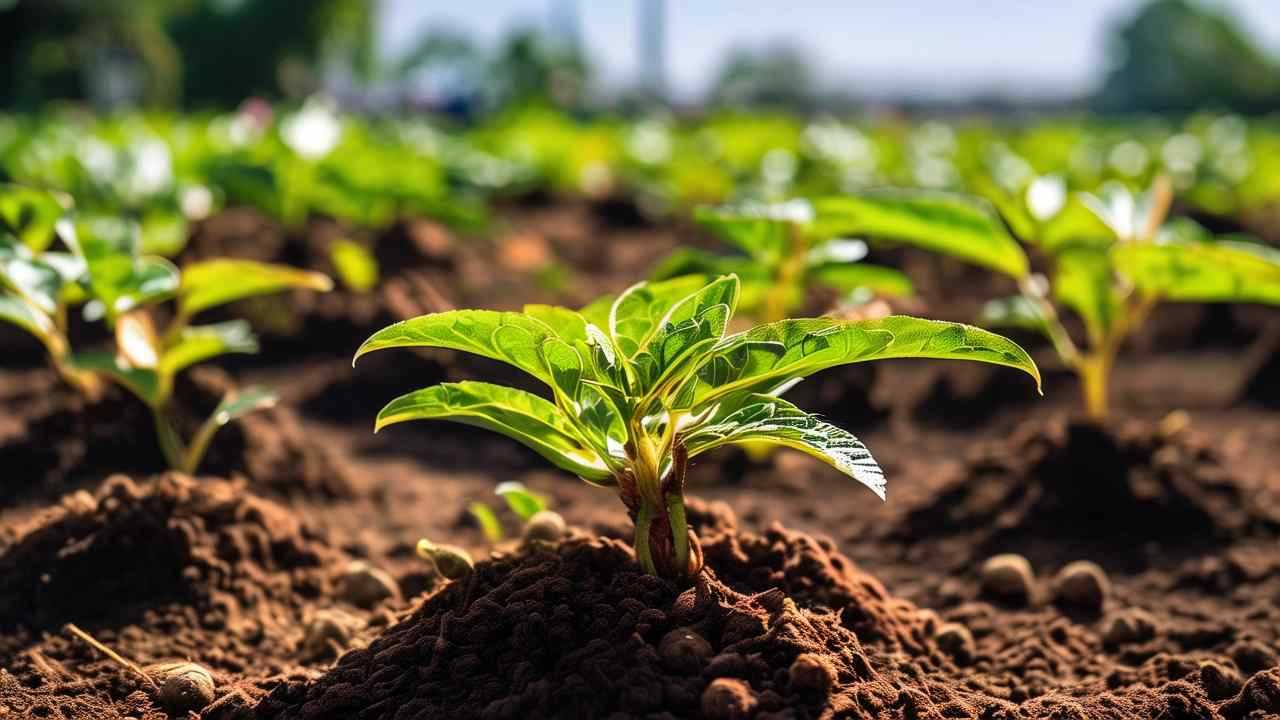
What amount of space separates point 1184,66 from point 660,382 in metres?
101

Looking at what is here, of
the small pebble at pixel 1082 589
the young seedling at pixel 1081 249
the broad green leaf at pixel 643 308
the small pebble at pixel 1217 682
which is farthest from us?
the young seedling at pixel 1081 249

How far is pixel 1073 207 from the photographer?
3.48 meters

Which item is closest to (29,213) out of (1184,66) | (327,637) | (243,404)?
(243,404)

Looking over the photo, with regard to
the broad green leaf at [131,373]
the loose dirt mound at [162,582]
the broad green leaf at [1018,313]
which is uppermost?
the broad green leaf at [1018,313]

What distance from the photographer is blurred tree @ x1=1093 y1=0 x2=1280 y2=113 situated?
41812 millimetres

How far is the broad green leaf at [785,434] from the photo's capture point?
66.7 inches

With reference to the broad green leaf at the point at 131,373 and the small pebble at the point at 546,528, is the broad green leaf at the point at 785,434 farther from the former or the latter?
the broad green leaf at the point at 131,373

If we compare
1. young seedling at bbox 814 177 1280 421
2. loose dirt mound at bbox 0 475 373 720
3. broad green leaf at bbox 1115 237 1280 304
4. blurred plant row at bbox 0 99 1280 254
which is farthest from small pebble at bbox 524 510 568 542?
blurred plant row at bbox 0 99 1280 254

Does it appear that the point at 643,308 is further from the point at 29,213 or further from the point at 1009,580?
the point at 29,213

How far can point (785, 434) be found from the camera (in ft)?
5.88

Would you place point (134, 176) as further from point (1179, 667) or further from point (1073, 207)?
point (1179, 667)

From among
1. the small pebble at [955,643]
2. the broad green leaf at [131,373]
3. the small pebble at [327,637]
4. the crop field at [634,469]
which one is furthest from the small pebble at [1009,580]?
the broad green leaf at [131,373]

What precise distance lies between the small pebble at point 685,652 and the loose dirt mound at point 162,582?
830 mm

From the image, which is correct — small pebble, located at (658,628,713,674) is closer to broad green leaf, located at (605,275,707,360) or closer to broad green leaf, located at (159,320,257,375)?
broad green leaf, located at (605,275,707,360)
